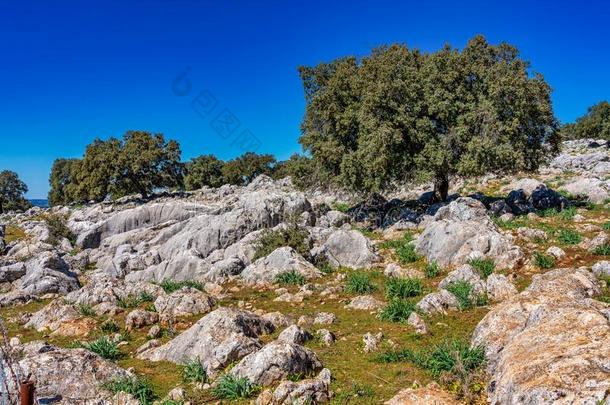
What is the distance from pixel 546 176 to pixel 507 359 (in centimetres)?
4369

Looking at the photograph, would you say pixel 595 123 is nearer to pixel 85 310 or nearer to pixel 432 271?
pixel 432 271

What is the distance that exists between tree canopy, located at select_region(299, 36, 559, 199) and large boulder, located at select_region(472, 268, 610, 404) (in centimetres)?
1780

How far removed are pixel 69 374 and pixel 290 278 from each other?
410 inches

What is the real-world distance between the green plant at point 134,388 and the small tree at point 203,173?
289ft

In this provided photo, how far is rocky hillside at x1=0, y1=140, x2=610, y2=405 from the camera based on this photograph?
25.2 feet

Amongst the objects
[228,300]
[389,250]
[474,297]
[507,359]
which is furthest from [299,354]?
[389,250]

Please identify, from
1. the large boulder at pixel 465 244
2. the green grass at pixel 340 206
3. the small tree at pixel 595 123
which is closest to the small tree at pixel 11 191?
the green grass at pixel 340 206

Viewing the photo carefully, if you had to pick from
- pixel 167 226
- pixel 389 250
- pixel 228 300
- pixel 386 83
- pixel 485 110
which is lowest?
pixel 228 300

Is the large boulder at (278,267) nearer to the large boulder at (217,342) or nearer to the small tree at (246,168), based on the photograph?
the large boulder at (217,342)

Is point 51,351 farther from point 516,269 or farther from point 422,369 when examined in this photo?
point 516,269

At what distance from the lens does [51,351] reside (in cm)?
946

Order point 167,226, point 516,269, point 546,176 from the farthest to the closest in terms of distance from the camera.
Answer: point 546,176 < point 167,226 < point 516,269

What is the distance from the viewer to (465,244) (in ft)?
59.4

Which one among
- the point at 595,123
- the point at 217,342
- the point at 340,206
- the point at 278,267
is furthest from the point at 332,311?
the point at 595,123
